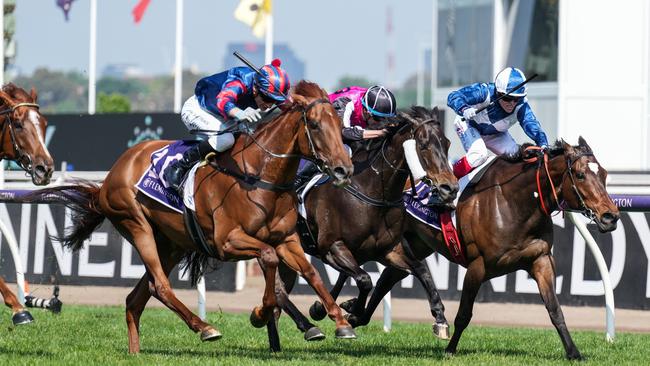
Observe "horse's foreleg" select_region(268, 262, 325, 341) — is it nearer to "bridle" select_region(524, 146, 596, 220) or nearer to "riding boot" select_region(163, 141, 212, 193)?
"riding boot" select_region(163, 141, 212, 193)

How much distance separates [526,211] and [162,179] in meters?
2.26

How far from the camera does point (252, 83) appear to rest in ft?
25.7

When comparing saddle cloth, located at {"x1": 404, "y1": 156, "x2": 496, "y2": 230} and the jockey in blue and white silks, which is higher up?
the jockey in blue and white silks

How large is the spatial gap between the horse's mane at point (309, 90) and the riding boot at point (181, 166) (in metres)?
0.73

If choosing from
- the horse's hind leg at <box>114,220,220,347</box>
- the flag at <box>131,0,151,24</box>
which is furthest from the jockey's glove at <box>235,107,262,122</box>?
the flag at <box>131,0,151,24</box>

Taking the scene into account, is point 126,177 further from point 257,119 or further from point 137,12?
point 137,12

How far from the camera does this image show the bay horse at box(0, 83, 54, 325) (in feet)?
25.7

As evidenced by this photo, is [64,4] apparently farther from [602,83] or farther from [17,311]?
[17,311]

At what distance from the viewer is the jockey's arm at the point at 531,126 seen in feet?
28.0

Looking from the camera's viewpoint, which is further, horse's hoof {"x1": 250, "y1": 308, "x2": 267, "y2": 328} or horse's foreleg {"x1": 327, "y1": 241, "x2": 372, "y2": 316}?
horse's foreleg {"x1": 327, "y1": 241, "x2": 372, "y2": 316}

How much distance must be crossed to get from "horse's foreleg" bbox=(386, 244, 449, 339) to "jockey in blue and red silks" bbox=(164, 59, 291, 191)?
4.64 ft

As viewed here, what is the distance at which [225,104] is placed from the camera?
305 inches

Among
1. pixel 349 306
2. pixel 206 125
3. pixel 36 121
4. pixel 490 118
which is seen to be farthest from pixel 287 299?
pixel 36 121

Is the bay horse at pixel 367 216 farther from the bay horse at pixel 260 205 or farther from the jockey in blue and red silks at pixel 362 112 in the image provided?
the bay horse at pixel 260 205
